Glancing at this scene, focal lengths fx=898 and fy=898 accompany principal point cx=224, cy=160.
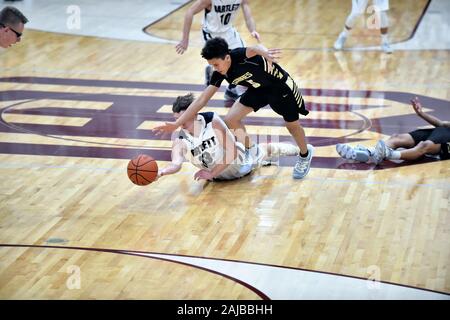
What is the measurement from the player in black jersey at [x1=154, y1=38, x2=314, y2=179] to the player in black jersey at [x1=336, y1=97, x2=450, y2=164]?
544 millimetres

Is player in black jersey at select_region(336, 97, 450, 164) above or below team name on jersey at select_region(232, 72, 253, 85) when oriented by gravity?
below

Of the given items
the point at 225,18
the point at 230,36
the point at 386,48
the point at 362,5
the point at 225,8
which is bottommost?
the point at 386,48

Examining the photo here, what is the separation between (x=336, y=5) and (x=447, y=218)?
1091cm

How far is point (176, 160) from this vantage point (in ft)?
26.3

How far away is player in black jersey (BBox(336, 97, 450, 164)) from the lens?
8883 millimetres

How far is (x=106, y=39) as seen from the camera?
14742 millimetres

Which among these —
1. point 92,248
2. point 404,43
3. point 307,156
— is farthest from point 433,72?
point 92,248

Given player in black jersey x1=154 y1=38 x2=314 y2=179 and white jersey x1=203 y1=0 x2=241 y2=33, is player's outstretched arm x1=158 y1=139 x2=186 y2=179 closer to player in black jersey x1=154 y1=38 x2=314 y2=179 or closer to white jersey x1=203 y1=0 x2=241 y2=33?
player in black jersey x1=154 y1=38 x2=314 y2=179

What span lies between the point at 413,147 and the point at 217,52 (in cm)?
257

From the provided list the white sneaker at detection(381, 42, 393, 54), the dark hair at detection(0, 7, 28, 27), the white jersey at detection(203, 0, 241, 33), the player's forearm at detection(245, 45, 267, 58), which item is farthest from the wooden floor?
the dark hair at detection(0, 7, 28, 27)

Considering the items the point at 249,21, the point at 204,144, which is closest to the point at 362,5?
the point at 249,21

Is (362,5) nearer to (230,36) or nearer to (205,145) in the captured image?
(230,36)

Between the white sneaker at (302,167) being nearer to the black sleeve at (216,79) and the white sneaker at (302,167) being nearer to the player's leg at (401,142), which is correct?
the player's leg at (401,142)
